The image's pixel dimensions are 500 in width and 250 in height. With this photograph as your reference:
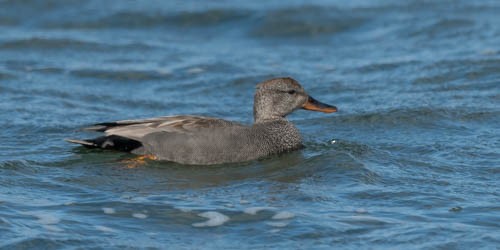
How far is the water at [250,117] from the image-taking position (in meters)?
8.40

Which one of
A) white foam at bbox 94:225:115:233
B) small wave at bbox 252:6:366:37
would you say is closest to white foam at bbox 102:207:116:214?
white foam at bbox 94:225:115:233

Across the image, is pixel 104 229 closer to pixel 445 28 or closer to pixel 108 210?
pixel 108 210

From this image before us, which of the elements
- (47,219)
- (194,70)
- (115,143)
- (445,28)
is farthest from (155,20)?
(47,219)

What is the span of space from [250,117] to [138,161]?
2957 millimetres

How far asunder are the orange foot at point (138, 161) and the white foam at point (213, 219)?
188cm

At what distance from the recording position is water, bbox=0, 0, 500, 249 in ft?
27.6

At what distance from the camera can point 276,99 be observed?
1122cm

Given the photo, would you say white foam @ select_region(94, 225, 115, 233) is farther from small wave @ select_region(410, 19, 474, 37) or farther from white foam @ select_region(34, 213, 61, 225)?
small wave @ select_region(410, 19, 474, 37)

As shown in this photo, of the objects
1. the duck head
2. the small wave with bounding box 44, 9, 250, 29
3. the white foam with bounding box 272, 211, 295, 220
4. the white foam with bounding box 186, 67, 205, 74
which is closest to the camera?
the white foam with bounding box 272, 211, 295, 220

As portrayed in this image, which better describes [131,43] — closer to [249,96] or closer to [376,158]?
[249,96]

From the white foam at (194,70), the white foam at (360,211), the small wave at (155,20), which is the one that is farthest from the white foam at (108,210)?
the small wave at (155,20)

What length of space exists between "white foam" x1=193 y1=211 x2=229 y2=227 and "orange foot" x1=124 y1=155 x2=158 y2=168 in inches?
73.9

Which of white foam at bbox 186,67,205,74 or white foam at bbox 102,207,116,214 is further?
white foam at bbox 186,67,205,74

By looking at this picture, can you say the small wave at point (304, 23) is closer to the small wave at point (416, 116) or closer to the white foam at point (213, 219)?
the small wave at point (416, 116)
